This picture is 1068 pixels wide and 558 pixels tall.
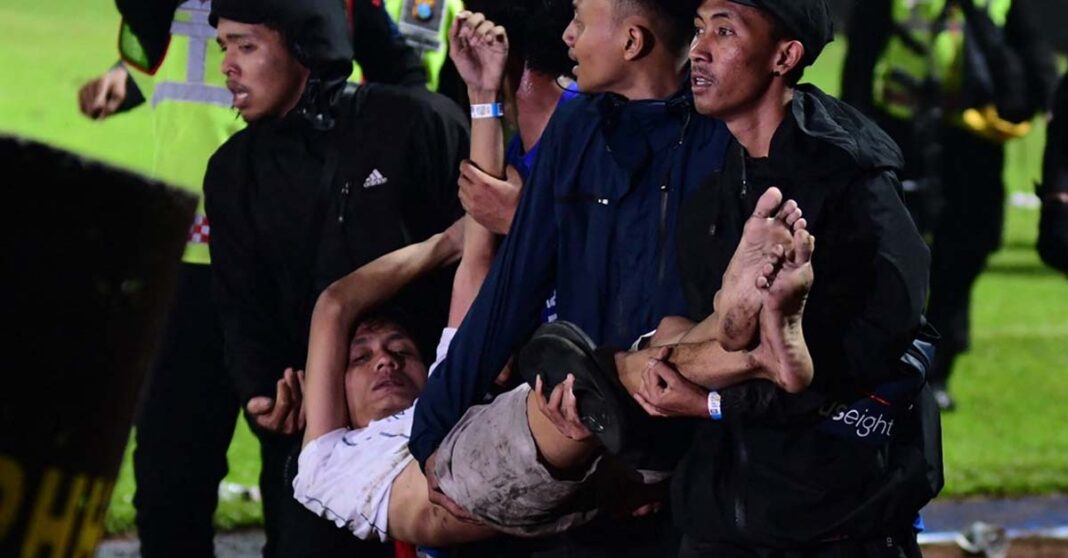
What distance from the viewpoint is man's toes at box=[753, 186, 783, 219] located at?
2.68 metres

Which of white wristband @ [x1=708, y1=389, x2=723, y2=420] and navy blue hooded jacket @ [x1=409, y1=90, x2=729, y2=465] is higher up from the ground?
navy blue hooded jacket @ [x1=409, y1=90, x2=729, y2=465]

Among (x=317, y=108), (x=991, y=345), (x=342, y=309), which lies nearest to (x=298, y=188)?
(x=317, y=108)

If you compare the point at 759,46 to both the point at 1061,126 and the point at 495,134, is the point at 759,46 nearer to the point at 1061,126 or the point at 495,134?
the point at 495,134

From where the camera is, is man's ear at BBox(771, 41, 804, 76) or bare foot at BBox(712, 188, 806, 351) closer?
bare foot at BBox(712, 188, 806, 351)

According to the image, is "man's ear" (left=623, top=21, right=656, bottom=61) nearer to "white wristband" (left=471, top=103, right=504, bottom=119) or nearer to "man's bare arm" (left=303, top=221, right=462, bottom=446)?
"white wristband" (left=471, top=103, right=504, bottom=119)

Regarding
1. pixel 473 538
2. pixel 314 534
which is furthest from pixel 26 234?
pixel 314 534

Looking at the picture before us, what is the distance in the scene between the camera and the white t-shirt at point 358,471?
148 inches

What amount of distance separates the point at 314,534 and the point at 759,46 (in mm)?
1650

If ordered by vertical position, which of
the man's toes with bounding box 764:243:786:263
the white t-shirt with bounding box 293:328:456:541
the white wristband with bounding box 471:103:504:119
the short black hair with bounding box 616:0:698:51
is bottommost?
the white t-shirt with bounding box 293:328:456:541

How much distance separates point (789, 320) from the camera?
104 inches

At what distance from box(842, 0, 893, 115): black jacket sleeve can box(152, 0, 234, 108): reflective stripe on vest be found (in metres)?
3.88

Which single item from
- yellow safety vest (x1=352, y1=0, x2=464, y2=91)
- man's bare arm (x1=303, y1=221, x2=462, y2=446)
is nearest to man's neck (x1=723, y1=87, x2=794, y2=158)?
man's bare arm (x1=303, y1=221, x2=462, y2=446)

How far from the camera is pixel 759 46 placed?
10.1ft

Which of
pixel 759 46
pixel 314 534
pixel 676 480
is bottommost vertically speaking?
pixel 314 534
